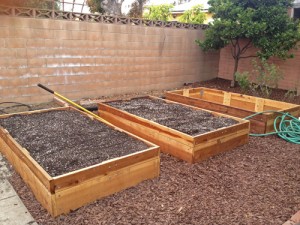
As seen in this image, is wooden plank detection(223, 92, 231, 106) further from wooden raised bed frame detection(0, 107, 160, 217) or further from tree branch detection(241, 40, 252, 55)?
wooden raised bed frame detection(0, 107, 160, 217)

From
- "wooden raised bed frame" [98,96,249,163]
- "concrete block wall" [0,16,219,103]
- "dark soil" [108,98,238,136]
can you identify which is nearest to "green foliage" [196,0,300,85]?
"concrete block wall" [0,16,219,103]

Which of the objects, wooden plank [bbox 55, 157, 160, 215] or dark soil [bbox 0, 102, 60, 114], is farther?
dark soil [bbox 0, 102, 60, 114]

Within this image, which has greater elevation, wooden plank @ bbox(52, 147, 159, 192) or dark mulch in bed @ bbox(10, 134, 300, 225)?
wooden plank @ bbox(52, 147, 159, 192)

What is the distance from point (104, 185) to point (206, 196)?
104 cm

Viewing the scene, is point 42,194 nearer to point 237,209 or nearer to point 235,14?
point 237,209

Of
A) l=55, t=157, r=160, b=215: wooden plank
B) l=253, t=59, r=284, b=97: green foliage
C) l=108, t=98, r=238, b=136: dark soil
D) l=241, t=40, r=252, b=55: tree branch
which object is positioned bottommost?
l=55, t=157, r=160, b=215: wooden plank

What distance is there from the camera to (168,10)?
15.5 meters

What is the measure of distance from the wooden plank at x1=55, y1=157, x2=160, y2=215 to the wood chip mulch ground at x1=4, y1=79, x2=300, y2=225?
2.5 inches

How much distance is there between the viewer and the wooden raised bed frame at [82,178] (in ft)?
8.09

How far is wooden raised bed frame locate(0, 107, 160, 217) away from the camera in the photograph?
2465 millimetres

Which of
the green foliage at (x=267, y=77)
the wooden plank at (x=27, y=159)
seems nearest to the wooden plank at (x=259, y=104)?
the green foliage at (x=267, y=77)

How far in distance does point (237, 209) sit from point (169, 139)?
1447 millimetres

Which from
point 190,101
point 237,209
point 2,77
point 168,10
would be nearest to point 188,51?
point 190,101

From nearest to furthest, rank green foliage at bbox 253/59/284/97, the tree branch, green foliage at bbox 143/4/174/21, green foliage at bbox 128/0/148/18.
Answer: green foliage at bbox 253/59/284/97, the tree branch, green foliage at bbox 128/0/148/18, green foliage at bbox 143/4/174/21
